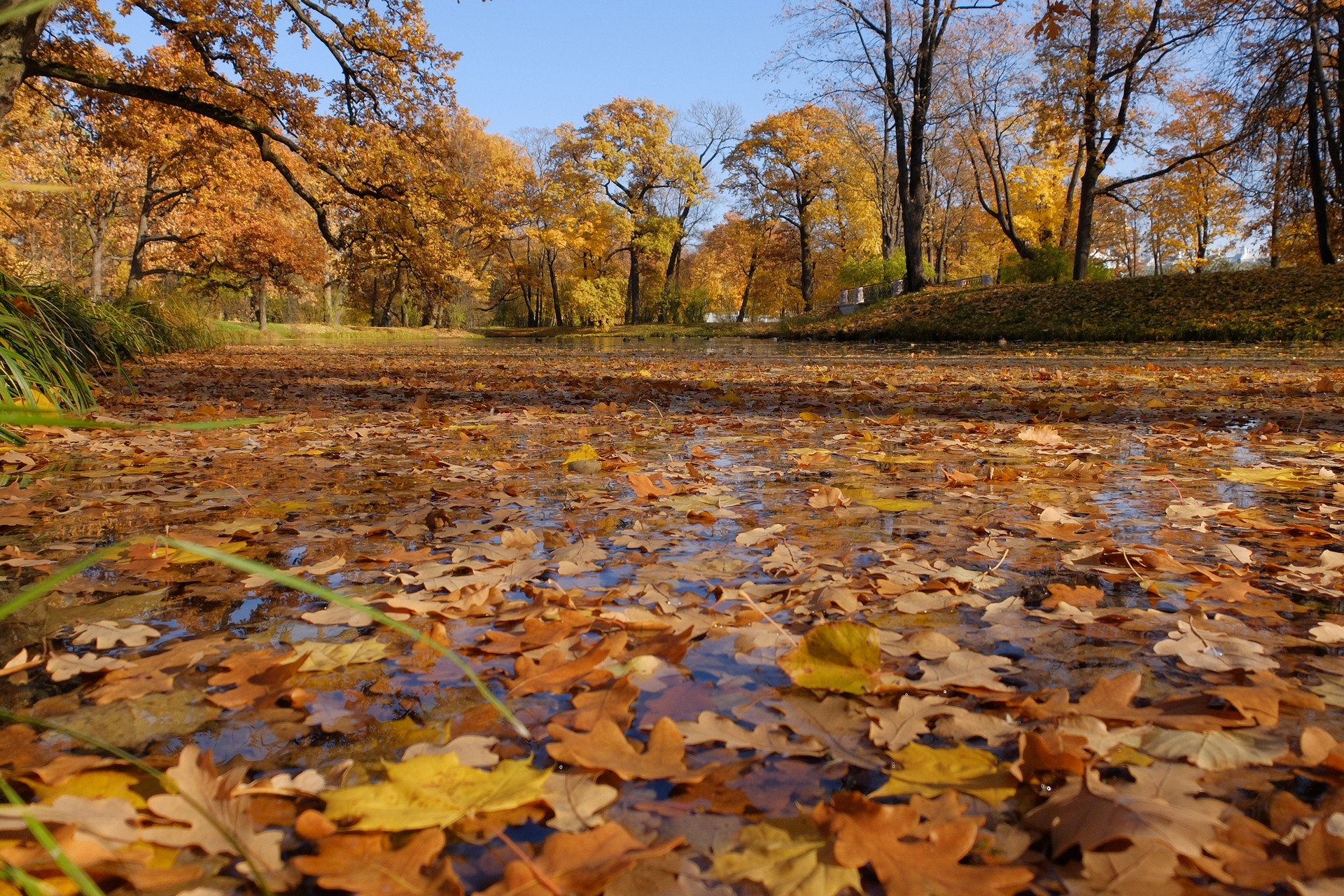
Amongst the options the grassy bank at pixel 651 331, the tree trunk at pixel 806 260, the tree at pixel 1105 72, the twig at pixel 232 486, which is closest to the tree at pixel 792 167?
the tree trunk at pixel 806 260

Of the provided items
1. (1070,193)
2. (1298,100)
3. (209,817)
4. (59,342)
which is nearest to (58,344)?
(59,342)

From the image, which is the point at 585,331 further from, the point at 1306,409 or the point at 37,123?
the point at 1306,409

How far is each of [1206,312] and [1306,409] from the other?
12.0 meters

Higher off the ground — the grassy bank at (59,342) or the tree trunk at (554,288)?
the tree trunk at (554,288)

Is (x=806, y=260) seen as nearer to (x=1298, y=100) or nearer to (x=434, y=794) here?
(x=1298, y=100)

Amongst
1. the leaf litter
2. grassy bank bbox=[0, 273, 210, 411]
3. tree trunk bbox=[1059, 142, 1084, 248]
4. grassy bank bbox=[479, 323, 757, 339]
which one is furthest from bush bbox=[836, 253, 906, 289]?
the leaf litter

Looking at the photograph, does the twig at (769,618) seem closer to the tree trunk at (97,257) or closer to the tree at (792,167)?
the tree trunk at (97,257)

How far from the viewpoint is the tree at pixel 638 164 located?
3862 cm

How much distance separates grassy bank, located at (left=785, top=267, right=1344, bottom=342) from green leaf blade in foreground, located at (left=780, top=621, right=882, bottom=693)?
15768mm

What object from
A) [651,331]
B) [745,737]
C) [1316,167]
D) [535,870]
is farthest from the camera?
[651,331]

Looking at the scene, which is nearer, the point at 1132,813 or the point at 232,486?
the point at 1132,813

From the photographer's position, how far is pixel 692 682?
1.23 m

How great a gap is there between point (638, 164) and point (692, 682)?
41454 millimetres

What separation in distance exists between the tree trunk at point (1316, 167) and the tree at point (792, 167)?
21.4m
